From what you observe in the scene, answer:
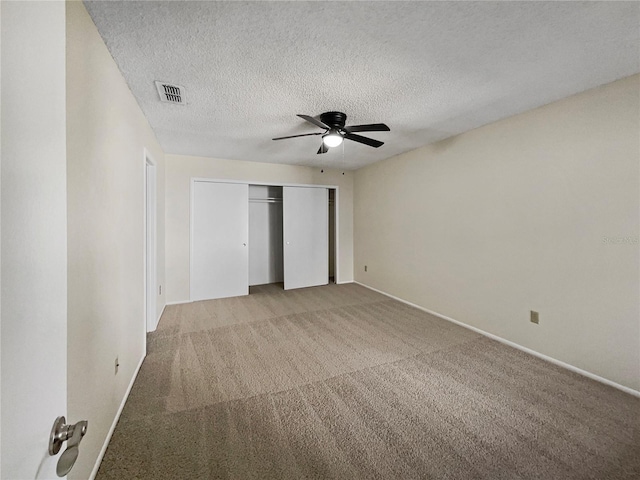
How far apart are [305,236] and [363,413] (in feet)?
11.7

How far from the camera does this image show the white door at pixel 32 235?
431mm

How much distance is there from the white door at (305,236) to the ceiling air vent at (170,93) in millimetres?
2629

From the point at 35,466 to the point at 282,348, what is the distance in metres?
2.31

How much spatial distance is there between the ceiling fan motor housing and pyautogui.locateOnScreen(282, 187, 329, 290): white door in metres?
2.37

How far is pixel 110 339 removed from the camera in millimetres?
1612

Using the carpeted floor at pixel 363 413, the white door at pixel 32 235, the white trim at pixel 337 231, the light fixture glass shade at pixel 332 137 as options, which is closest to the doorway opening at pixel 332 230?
the white trim at pixel 337 231

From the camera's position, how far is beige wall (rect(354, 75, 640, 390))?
6.66 feet

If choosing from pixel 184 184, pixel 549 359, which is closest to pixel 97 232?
pixel 184 184

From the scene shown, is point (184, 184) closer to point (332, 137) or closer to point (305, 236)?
point (305, 236)

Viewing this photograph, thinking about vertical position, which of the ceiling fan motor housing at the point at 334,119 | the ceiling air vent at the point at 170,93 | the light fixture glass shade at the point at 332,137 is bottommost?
the light fixture glass shade at the point at 332,137

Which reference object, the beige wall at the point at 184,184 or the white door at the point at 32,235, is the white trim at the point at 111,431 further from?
the beige wall at the point at 184,184

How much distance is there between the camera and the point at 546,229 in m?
2.47

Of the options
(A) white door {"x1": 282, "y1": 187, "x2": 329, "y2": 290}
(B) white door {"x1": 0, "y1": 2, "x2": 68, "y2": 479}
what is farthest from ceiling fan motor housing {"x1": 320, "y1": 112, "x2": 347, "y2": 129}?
(A) white door {"x1": 282, "y1": 187, "x2": 329, "y2": 290}

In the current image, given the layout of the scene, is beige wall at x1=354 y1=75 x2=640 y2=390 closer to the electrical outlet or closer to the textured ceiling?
the electrical outlet
